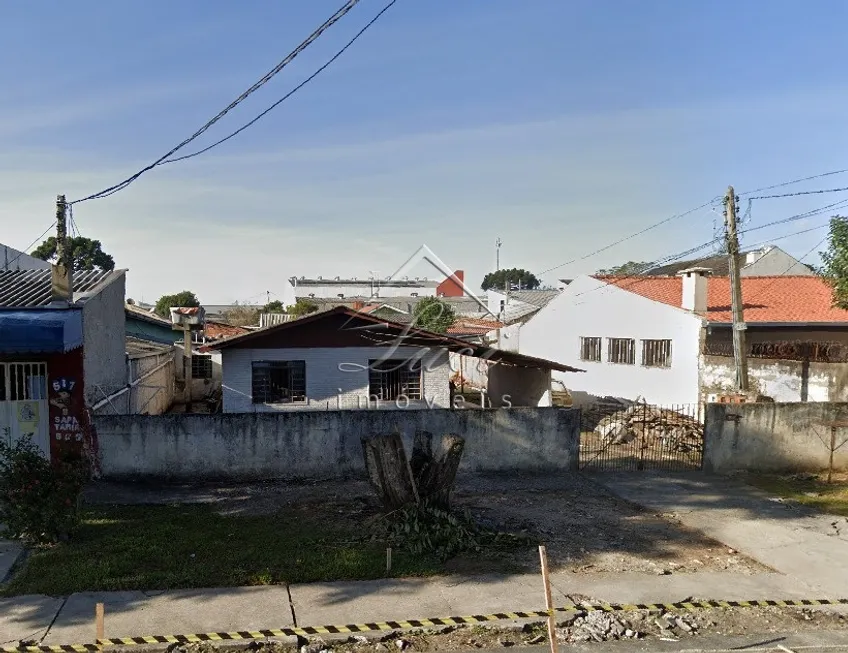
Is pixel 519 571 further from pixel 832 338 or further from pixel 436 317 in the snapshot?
pixel 436 317

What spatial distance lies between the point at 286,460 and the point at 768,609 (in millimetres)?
8345

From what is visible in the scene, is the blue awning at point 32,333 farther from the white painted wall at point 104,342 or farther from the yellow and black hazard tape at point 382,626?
the yellow and black hazard tape at point 382,626

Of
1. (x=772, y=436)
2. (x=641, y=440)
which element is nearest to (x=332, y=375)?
(x=641, y=440)

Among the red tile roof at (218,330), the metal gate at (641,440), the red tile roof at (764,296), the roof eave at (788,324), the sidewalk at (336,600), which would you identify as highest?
the red tile roof at (764,296)

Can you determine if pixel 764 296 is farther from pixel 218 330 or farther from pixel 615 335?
pixel 218 330

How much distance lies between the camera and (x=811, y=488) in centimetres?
1308

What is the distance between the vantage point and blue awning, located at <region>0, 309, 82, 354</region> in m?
10.7

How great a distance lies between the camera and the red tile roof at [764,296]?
2173 cm

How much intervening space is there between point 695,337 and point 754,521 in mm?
11487

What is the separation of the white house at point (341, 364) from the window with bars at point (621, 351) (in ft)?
24.7

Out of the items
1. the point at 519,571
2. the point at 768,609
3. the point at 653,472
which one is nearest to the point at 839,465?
the point at 653,472

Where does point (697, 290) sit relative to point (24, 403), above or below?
above

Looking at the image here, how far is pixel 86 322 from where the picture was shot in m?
12.5

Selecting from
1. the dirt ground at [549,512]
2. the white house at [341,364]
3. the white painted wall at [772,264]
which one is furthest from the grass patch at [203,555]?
the white painted wall at [772,264]
